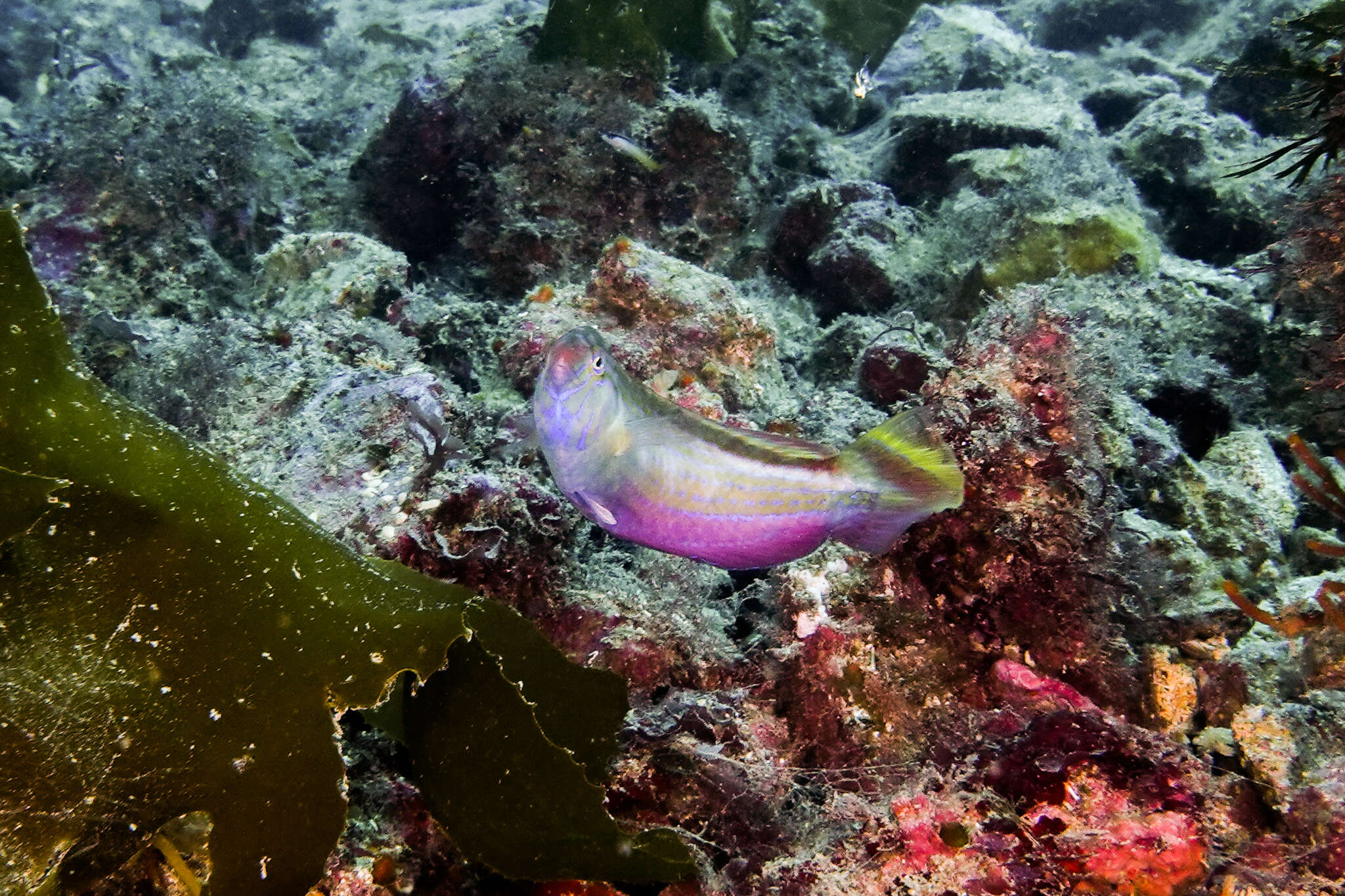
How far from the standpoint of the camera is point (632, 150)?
6344 millimetres

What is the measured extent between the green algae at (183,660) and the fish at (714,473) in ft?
1.97

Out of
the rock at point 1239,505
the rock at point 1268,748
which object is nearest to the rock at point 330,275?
the rock at point 1268,748

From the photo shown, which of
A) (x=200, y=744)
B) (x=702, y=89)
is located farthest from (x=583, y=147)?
(x=200, y=744)

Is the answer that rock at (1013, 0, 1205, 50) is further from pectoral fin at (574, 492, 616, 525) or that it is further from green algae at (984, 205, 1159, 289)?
pectoral fin at (574, 492, 616, 525)

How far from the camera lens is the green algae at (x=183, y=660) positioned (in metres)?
1.50

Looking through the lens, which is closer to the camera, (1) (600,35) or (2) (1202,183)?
(1) (600,35)

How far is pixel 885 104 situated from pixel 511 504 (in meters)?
12.5

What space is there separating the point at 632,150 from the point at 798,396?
3450 mm

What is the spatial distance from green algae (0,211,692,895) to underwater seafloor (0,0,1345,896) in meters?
0.10

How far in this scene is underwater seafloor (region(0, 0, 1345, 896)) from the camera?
1959mm

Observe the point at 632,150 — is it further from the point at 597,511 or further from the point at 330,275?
the point at 597,511

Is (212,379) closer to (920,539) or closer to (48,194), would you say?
(920,539)

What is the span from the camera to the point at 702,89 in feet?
29.6

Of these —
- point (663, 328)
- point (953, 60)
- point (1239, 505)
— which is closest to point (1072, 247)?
point (1239, 505)
